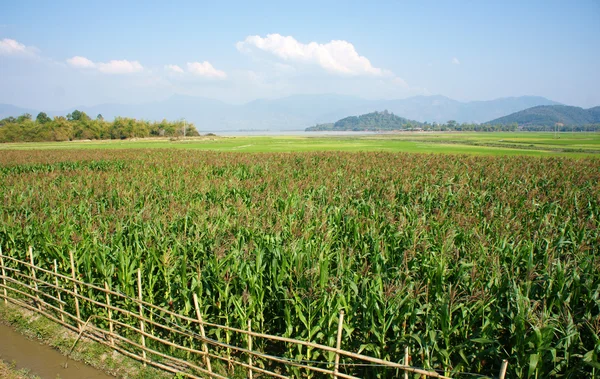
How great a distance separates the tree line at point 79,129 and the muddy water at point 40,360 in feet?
312

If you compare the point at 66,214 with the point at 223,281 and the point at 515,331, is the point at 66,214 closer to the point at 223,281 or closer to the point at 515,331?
the point at 223,281

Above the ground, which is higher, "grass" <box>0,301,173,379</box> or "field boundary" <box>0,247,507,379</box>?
"field boundary" <box>0,247,507,379</box>

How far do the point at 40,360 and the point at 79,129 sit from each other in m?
105

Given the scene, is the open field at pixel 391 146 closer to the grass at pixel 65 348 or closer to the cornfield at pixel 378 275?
the cornfield at pixel 378 275

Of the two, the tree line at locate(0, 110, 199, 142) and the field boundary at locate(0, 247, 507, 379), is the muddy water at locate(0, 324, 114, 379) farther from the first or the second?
the tree line at locate(0, 110, 199, 142)

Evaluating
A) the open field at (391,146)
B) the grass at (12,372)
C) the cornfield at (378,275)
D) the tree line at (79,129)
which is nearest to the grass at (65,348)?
the grass at (12,372)

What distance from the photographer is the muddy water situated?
5613 millimetres

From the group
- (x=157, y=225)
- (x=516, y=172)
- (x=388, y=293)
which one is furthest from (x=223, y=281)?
(x=516, y=172)

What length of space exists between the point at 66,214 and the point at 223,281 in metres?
6.84

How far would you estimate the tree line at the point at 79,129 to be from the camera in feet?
283

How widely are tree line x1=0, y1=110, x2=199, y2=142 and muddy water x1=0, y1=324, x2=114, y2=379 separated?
312 ft

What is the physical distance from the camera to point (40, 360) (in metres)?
5.96

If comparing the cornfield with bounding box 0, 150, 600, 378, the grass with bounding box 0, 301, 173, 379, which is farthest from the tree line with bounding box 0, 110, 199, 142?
the grass with bounding box 0, 301, 173, 379

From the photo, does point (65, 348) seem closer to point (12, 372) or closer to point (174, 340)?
point (12, 372)
